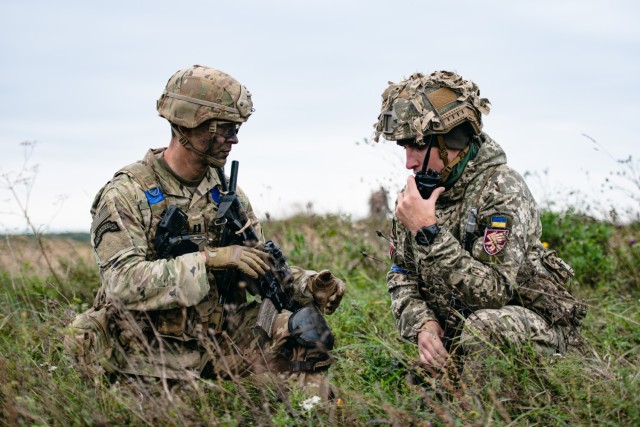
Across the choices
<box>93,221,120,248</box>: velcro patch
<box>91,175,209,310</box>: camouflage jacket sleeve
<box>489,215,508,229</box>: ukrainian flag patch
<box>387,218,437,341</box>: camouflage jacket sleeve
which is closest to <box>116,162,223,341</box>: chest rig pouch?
<box>91,175,209,310</box>: camouflage jacket sleeve

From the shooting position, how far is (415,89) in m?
4.53

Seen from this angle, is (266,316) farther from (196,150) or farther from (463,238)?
(463,238)

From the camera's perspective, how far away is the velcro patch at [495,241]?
4238mm

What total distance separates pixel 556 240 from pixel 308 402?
5.11 m

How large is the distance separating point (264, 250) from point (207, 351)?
2.18 feet

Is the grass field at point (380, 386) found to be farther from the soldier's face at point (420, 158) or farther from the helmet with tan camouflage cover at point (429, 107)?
the helmet with tan camouflage cover at point (429, 107)

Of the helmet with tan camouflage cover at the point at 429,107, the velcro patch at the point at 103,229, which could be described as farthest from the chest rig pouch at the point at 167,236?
the helmet with tan camouflage cover at the point at 429,107

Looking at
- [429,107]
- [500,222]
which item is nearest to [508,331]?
[500,222]

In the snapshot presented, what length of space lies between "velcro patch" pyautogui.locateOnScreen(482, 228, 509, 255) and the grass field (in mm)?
554

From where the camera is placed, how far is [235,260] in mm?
4262

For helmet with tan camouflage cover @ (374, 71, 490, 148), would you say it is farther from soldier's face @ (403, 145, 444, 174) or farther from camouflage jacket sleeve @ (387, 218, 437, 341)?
camouflage jacket sleeve @ (387, 218, 437, 341)

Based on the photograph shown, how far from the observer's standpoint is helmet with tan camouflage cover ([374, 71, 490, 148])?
4.39 meters

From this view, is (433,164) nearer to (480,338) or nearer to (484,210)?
(484,210)

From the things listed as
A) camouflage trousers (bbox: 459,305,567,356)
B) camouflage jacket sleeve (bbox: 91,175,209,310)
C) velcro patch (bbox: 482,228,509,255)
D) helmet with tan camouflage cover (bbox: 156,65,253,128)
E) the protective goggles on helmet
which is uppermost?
helmet with tan camouflage cover (bbox: 156,65,253,128)
